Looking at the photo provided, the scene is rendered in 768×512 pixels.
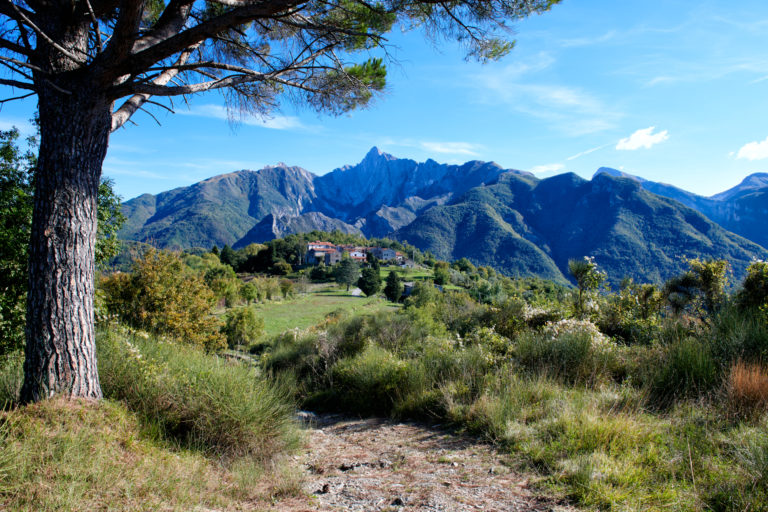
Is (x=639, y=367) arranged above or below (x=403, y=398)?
above

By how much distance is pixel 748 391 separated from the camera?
3207 mm

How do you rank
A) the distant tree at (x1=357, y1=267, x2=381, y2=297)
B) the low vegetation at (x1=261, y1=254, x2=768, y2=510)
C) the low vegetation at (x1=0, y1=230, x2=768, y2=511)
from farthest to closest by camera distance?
the distant tree at (x1=357, y1=267, x2=381, y2=297) → the low vegetation at (x1=261, y1=254, x2=768, y2=510) → the low vegetation at (x1=0, y1=230, x2=768, y2=511)

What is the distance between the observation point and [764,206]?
142250mm

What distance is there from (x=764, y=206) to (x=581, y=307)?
197682 millimetres

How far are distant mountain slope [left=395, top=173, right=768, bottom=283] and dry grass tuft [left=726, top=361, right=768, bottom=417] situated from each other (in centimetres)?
8915

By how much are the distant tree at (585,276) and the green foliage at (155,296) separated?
39.9 ft

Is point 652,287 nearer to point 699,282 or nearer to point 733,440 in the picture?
point 699,282

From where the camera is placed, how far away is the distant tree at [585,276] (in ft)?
27.0

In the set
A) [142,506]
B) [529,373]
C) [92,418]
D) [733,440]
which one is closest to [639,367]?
[529,373]

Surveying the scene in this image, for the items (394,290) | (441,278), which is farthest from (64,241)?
(441,278)

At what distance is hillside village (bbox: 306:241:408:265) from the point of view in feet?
335

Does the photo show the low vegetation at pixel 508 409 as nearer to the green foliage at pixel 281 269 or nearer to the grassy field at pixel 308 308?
the grassy field at pixel 308 308

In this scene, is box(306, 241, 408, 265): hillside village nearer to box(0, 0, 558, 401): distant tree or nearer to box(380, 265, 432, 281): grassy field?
box(380, 265, 432, 281): grassy field

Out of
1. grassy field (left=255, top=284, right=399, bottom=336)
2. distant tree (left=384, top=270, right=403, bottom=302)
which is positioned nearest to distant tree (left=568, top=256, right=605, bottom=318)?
grassy field (left=255, top=284, right=399, bottom=336)
